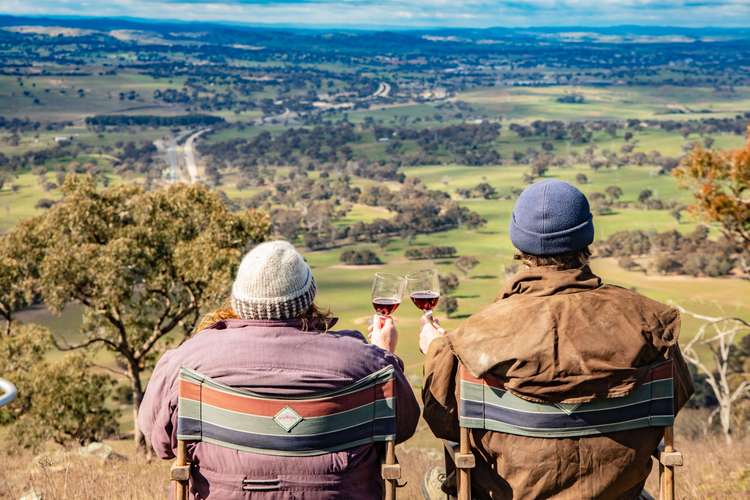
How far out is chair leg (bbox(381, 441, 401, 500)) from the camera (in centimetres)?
310

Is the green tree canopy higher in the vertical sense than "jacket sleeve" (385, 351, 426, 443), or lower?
lower

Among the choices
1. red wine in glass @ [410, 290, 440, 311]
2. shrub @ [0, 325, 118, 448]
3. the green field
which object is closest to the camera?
red wine in glass @ [410, 290, 440, 311]

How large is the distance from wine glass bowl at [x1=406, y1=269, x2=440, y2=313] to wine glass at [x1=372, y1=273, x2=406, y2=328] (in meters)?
0.04

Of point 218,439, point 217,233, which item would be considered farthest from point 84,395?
point 218,439

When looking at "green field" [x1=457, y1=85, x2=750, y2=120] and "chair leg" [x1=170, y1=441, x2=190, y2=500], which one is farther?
"green field" [x1=457, y1=85, x2=750, y2=120]

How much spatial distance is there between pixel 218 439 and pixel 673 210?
244ft

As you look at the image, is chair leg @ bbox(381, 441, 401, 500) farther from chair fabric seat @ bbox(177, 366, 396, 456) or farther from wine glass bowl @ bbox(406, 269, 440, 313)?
wine glass bowl @ bbox(406, 269, 440, 313)

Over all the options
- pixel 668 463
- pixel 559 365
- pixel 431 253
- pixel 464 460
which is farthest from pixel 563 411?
pixel 431 253

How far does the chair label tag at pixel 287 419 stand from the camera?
9.73 feet

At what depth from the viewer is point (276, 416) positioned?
2965mm

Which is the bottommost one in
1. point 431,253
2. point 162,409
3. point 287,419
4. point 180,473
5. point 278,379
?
point 431,253

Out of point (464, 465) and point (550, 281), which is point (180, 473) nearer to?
point (464, 465)

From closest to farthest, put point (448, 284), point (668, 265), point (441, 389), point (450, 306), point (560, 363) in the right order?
1. point (560, 363)
2. point (441, 389)
3. point (450, 306)
4. point (448, 284)
5. point (668, 265)

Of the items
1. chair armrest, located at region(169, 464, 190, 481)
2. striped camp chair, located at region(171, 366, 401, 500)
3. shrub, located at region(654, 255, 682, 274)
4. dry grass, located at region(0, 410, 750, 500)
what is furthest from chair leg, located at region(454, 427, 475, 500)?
shrub, located at region(654, 255, 682, 274)
